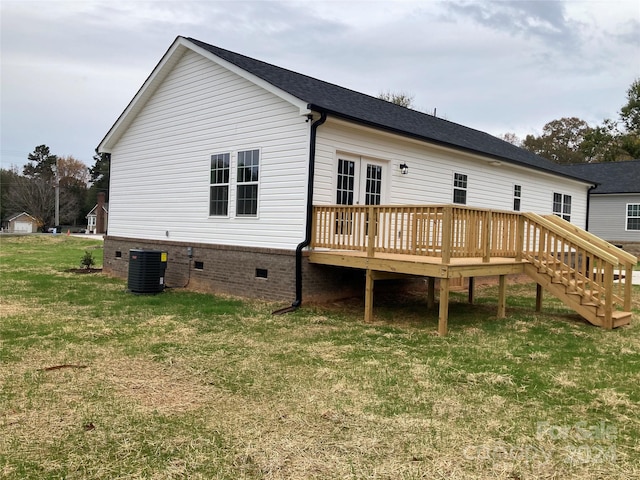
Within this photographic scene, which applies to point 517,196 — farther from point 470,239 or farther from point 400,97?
point 400,97

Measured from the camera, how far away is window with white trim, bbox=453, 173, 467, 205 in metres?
12.5

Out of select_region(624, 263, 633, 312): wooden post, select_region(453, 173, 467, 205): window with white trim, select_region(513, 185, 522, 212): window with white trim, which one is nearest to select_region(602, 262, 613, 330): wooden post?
select_region(624, 263, 633, 312): wooden post

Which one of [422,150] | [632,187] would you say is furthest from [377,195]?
[632,187]

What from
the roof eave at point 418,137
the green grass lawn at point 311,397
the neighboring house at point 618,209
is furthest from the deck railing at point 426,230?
the neighboring house at point 618,209

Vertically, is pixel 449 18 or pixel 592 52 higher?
pixel 592 52

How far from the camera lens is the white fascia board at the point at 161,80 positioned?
9156 mm

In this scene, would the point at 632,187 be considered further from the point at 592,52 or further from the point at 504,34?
the point at 504,34

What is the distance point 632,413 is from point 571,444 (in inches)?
43.0

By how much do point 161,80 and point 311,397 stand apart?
35.1 ft

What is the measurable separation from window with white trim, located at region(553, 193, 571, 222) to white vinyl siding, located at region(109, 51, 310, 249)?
1124 centimetres

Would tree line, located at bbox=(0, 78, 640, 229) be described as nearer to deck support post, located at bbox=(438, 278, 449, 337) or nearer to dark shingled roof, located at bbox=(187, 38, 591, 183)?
dark shingled roof, located at bbox=(187, 38, 591, 183)

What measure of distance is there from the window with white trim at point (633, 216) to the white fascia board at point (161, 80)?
22703 mm

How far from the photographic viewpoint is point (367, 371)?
5387 mm

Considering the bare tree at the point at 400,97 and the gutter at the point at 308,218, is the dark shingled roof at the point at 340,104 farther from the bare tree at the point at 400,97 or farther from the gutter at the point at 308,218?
the bare tree at the point at 400,97
